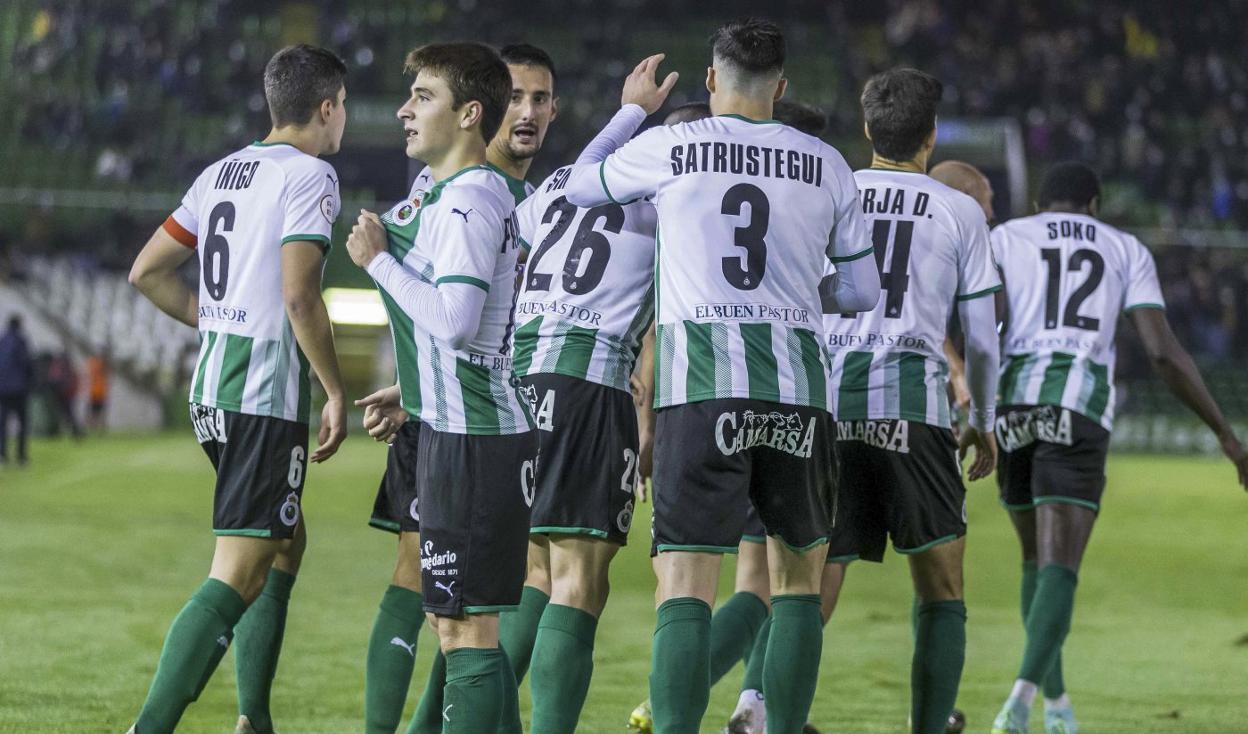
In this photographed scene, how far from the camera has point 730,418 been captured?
423 cm

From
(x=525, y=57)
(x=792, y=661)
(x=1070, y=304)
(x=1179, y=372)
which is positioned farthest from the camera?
(x=1070, y=304)

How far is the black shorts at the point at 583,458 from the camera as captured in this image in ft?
15.4

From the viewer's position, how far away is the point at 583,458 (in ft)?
15.6

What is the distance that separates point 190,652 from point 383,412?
0.86 meters

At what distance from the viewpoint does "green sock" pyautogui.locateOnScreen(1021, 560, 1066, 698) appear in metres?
6.14

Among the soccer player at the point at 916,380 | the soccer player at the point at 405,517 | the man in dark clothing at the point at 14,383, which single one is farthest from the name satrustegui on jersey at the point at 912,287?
the man in dark clothing at the point at 14,383

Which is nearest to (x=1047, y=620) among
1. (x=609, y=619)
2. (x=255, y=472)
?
(x=255, y=472)

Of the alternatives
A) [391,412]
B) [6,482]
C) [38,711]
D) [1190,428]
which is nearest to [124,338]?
[6,482]

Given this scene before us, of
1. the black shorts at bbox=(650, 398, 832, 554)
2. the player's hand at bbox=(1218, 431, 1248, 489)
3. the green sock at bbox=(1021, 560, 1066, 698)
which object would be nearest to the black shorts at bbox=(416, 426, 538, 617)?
the black shorts at bbox=(650, 398, 832, 554)

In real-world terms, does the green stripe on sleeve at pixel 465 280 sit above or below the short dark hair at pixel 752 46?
below

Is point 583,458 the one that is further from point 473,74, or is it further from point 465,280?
point 473,74

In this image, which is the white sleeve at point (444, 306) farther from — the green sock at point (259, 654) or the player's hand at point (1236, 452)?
the player's hand at point (1236, 452)

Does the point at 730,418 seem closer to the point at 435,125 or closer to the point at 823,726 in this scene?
the point at 435,125

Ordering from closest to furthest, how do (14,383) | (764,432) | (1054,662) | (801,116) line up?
(764,432) < (801,116) < (1054,662) < (14,383)
